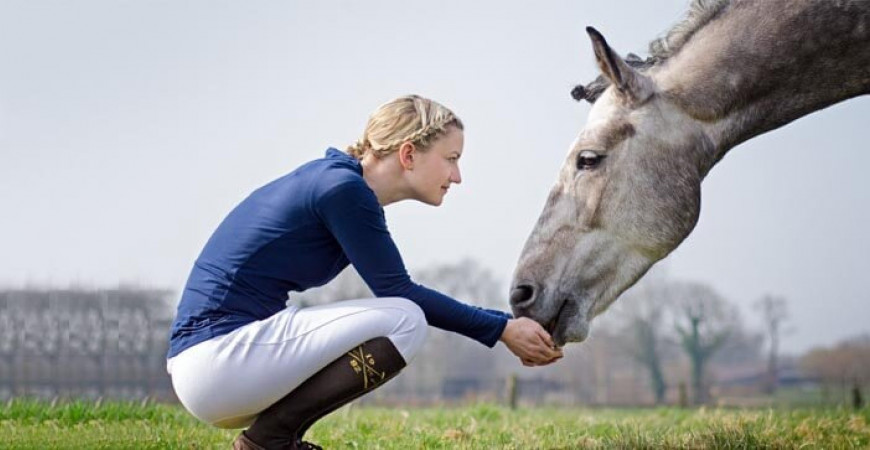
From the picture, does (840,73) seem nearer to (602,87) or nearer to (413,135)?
(602,87)

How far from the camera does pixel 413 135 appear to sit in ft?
12.2

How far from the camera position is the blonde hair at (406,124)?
12.2 ft

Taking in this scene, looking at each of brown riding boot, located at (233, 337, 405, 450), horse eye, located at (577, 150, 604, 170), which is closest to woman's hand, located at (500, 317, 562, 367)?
brown riding boot, located at (233, 337, 405, 450)

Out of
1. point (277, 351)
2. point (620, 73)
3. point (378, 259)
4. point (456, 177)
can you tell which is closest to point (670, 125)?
point (620, 73)

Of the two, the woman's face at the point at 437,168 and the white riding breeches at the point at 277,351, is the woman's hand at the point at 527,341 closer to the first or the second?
the white riding breeches at the point at 277,351

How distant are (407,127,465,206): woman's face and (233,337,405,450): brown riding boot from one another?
0.68 metres

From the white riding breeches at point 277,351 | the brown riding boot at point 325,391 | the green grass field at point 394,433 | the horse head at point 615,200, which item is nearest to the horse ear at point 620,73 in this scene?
the horse head at point 615,200

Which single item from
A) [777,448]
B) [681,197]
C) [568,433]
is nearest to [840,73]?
[681,197]

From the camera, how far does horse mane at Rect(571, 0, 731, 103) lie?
4926 mm

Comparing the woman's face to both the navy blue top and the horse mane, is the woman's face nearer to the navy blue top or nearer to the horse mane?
the navy blue top

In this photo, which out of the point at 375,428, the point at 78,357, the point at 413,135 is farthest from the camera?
the point at 78,357

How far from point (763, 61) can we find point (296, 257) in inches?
104

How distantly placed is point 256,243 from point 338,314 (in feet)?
1.34

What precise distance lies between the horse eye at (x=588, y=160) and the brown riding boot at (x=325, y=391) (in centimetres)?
170
